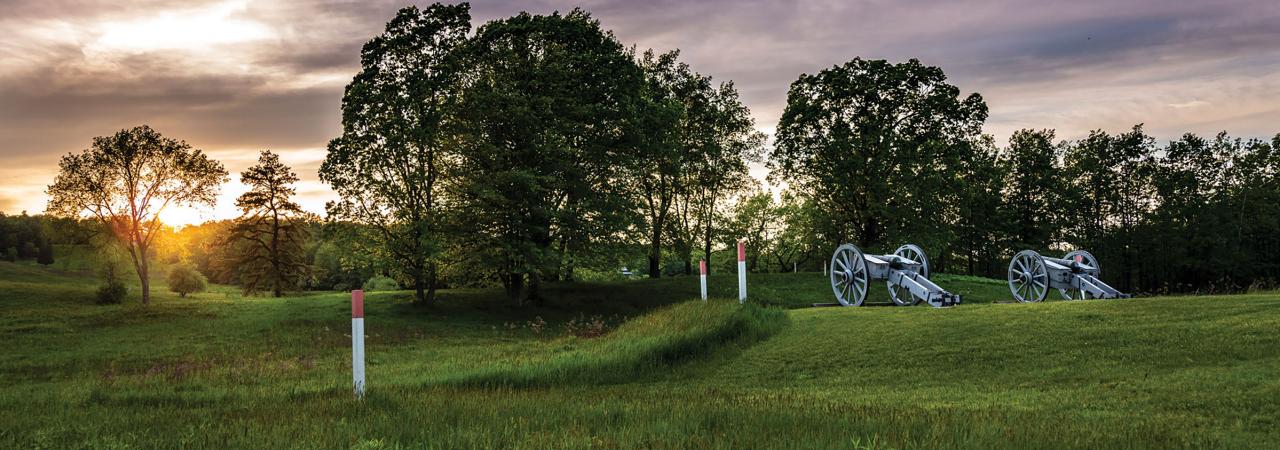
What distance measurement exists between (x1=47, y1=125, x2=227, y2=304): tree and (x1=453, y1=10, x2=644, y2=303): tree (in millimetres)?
18088

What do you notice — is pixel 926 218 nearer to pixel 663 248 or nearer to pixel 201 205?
pixel 663 248

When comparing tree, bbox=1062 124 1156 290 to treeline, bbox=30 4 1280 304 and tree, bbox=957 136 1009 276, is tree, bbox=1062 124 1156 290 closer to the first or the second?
treeline, bbox=30 4 1280 304

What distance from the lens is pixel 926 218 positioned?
39469 millimetres

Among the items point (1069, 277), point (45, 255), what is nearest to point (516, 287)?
point (1069, 277)

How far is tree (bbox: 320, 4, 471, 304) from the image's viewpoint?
95.3 ft

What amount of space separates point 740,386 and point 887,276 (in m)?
11.8

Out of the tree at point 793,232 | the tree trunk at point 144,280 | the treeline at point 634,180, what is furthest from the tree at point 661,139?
the tree trunk at point 144,280

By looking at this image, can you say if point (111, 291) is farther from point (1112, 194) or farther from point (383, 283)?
point (1112, 194)

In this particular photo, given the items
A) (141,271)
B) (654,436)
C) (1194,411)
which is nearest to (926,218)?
(1194,411)

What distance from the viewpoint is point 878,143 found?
39.2 meters

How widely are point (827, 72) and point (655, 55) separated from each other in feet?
33.1

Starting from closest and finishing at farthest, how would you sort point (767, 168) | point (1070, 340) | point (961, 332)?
point (1070, 340) < point (961, 332) < point (767, 168)

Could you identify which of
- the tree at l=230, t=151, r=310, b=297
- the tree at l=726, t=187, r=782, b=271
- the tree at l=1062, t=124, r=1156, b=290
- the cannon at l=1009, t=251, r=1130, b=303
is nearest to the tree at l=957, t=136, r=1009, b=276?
the tree at l=1062, t=124, r=1156, b=290

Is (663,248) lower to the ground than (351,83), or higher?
lower
